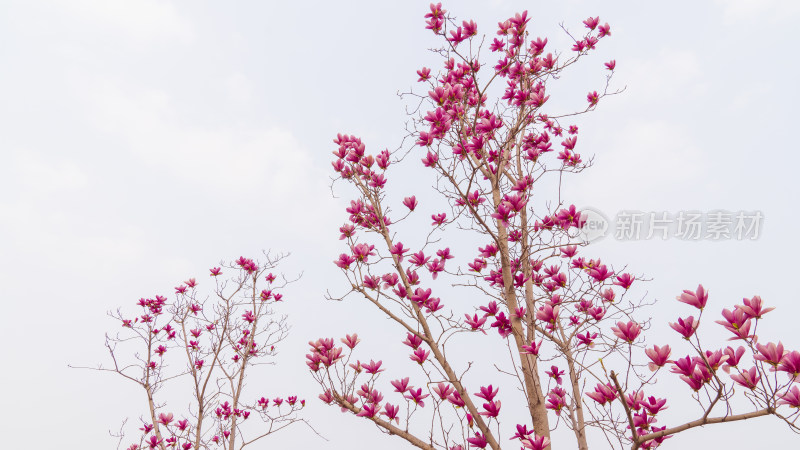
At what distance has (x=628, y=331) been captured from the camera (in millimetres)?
2033

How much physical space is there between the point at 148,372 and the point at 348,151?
147 inches

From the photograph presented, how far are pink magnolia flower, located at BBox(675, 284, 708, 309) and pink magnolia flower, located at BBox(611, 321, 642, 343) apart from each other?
0.88 ft

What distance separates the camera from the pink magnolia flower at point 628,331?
2.02 m

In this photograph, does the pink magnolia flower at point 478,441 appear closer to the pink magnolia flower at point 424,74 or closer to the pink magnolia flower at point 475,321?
the pink magnolia flower at point 475,321

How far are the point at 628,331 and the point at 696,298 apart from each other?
1.11 ft

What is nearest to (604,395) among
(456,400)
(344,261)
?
(456,400)

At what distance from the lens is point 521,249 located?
3238 millimetres

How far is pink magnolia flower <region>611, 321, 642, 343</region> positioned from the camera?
6.62ft

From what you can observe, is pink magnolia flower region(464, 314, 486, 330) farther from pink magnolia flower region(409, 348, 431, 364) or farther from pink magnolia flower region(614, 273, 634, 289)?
pink magnolia flower region(614, 273, 634, 289)

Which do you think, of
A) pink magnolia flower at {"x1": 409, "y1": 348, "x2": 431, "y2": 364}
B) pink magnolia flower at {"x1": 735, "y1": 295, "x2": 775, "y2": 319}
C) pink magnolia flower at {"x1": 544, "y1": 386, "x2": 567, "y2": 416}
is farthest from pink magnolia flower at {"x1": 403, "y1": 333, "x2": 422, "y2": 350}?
pink magnolia flower at {"x1": 735, "y1": 295, "x2": 775, "y2": 319}

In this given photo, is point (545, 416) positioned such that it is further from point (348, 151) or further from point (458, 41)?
point (458, 41)

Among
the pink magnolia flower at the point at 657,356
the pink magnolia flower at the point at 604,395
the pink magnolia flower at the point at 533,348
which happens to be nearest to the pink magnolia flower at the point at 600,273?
the pink magnolia flower at the point at 533,348

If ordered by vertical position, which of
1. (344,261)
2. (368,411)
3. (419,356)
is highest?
(344,261)

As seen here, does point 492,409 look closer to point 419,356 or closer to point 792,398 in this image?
point 419,356
